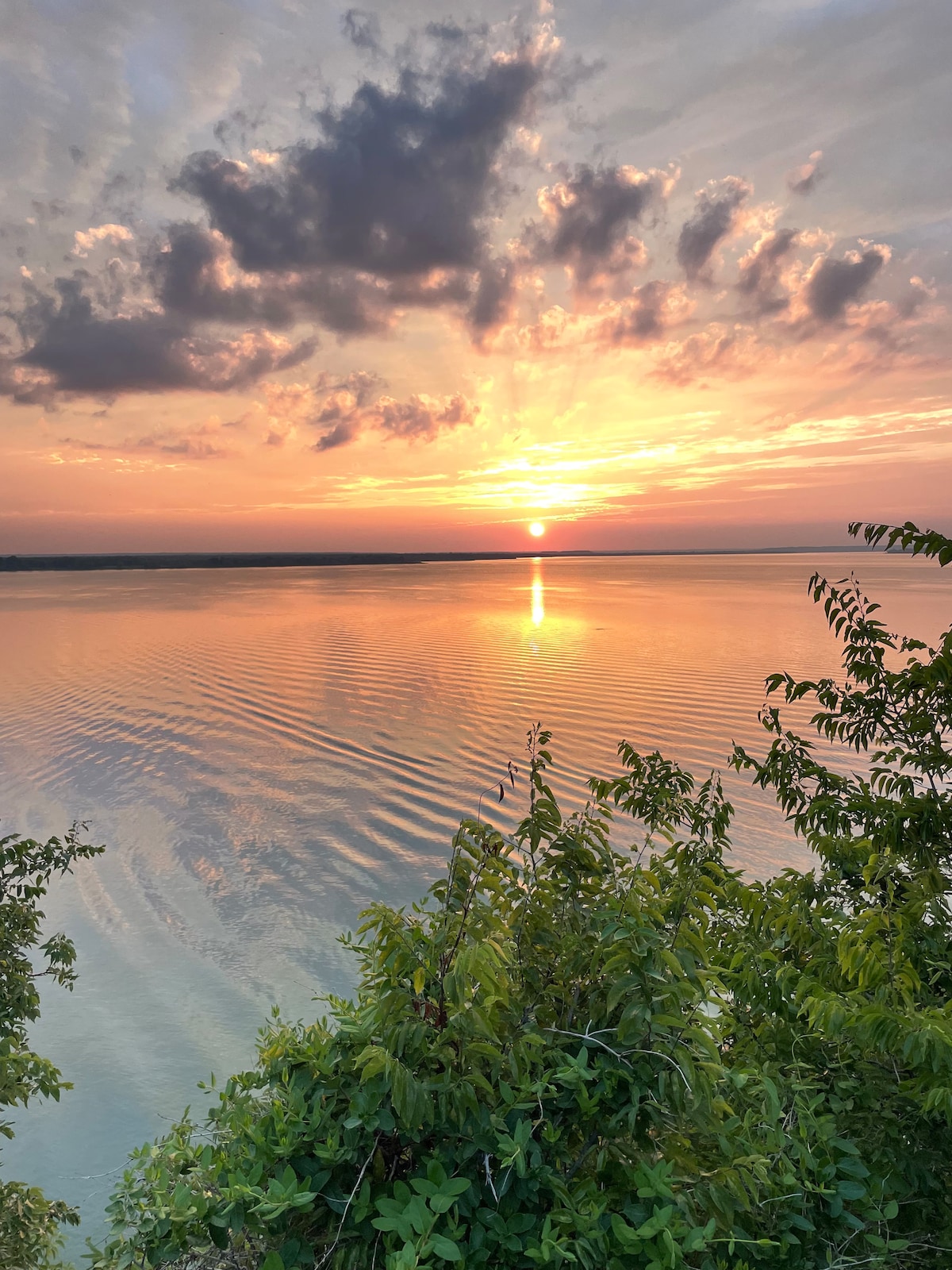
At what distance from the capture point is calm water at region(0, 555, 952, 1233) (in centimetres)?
948

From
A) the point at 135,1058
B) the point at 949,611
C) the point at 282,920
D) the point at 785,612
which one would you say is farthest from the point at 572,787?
the point at 949,611

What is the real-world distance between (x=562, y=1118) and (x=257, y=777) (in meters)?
17.7

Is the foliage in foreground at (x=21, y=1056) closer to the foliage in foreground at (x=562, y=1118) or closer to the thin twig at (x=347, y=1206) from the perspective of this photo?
the foliage in foreground at (x=562, y=1118)

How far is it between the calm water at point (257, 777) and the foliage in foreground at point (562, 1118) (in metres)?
6.64

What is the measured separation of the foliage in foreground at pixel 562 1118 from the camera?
2.26 m

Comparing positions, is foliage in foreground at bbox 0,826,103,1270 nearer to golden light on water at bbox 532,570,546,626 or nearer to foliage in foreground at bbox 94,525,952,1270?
foliage in foreground at bbox 94,525,952,1270

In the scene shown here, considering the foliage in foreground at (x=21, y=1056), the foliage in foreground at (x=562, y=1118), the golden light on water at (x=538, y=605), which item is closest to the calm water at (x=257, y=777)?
the foliage in foreground at (x=21, y=1056)

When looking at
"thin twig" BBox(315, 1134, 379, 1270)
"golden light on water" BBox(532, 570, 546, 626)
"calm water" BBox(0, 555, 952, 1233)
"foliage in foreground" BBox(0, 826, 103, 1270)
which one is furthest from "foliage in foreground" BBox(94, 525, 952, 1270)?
"golden light on water" BBox(532, 570, 546, 626)

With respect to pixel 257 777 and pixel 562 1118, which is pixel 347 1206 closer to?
Answer: pixel 562 1118

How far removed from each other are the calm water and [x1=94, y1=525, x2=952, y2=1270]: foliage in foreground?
6.64 metres

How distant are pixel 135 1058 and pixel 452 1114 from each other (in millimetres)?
8944

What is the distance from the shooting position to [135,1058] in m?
9.11

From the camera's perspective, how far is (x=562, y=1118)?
2465 mm

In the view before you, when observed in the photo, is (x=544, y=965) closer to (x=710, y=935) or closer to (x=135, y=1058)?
(x=710, y=935)
